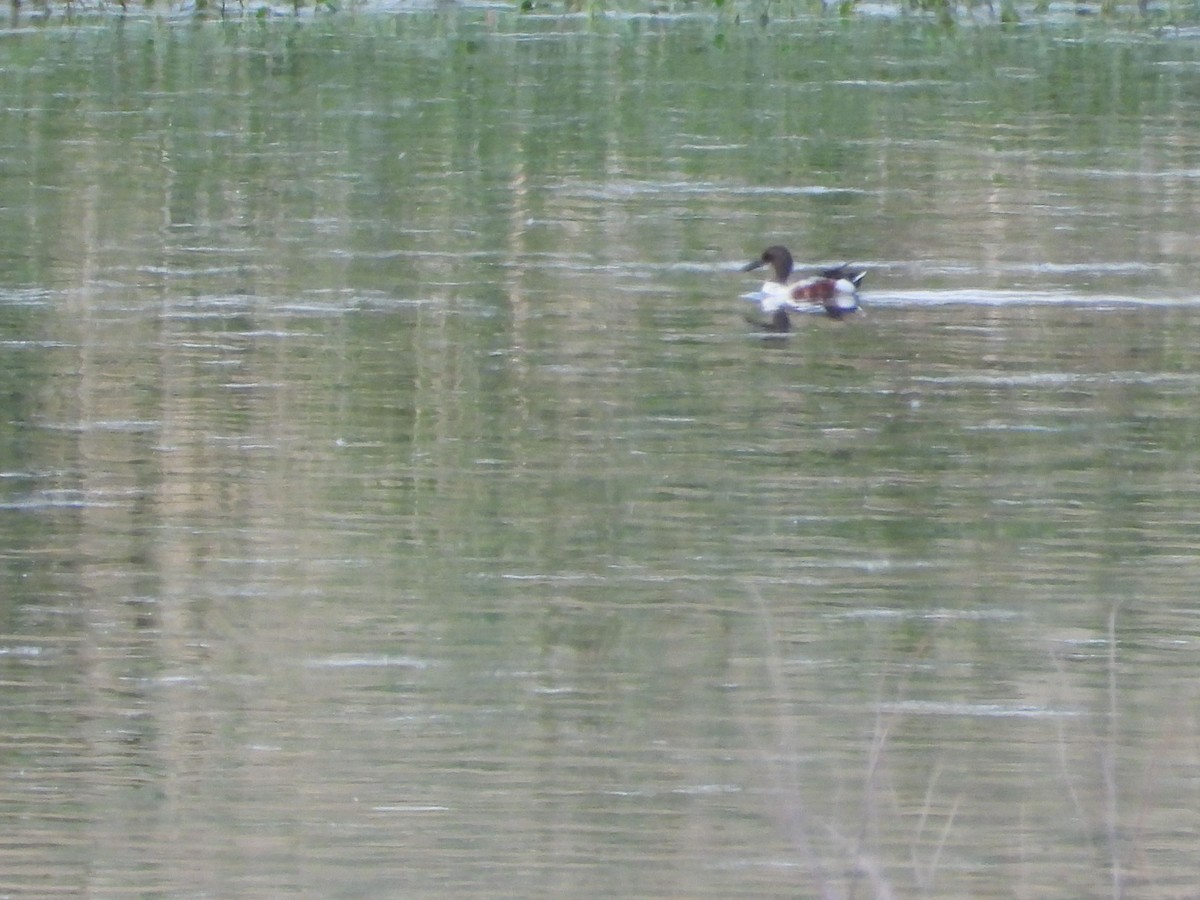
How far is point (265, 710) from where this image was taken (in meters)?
7.56

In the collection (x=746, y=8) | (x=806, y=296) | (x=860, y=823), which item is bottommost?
(x=860, y=823)

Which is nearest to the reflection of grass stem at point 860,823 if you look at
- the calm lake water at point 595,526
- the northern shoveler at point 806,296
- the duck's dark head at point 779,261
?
the calm lake water at point 595,526

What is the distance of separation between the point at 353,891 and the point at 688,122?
18.1m

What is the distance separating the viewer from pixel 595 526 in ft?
31.5

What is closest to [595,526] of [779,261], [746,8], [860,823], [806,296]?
[860,823]

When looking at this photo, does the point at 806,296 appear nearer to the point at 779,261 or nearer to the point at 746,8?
the point at 779,261

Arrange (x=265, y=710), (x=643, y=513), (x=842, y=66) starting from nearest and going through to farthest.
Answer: (x=265, y=710) → (x=643, y=513) → (x=842, y=66)

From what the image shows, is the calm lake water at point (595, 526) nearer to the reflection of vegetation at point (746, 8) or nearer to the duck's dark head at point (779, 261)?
the duck's dark head at point (779, 261)

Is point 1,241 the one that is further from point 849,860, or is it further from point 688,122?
point 849,860

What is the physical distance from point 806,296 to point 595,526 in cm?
473

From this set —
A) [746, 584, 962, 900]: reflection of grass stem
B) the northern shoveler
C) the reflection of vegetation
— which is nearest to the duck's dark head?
the northern shoveler

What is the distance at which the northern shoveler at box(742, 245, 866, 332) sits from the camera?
14.1m

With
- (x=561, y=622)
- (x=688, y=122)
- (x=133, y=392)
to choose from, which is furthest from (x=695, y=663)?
(x=688, y=122)

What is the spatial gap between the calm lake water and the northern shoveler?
0.76ft
